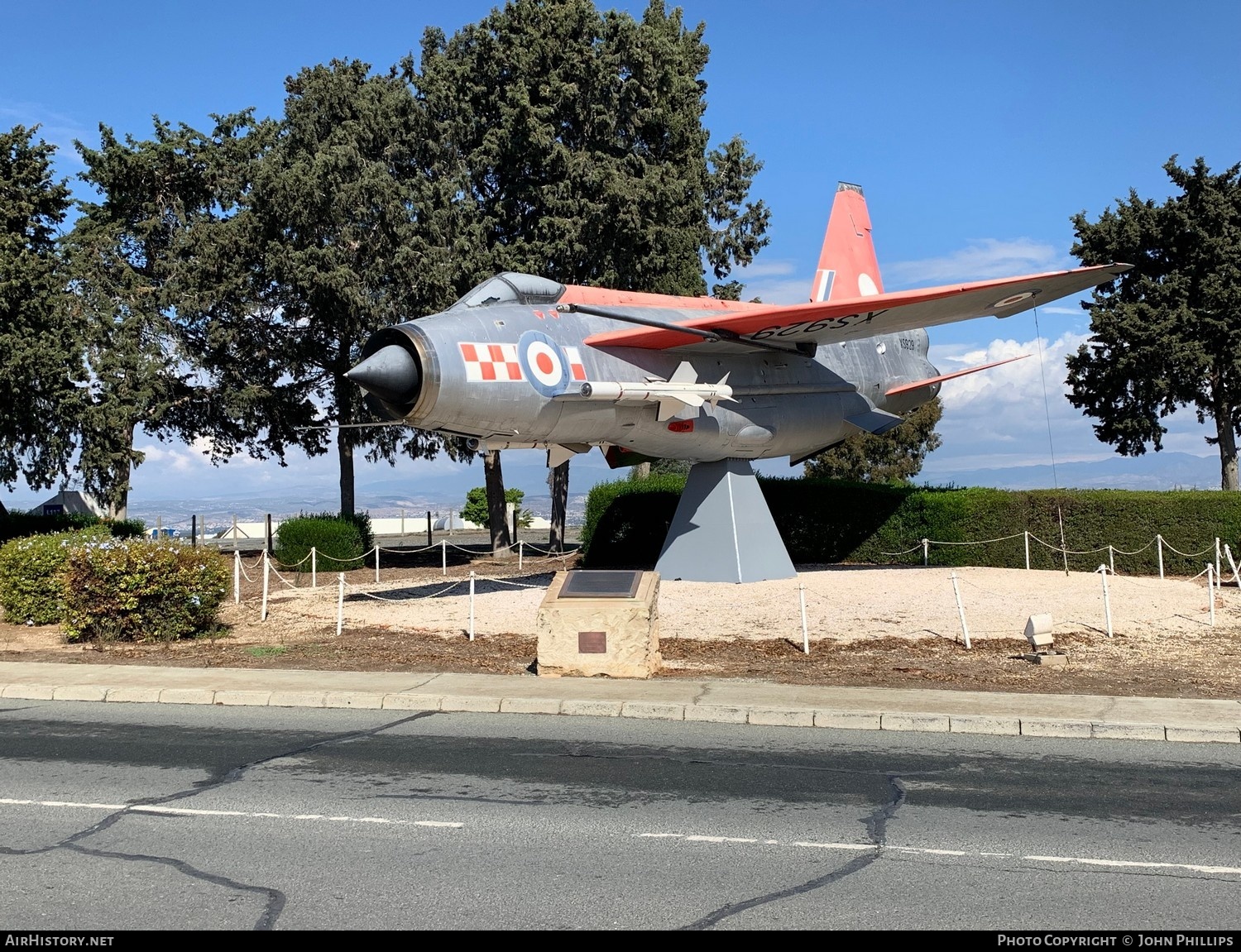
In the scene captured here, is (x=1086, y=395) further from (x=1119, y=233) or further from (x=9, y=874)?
(x=9, y=874)

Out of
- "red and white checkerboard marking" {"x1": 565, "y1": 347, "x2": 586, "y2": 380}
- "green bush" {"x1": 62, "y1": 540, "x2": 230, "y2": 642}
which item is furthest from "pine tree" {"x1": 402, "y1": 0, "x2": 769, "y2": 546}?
"green bush" {"x1": 62, "y1": 540, "x2": 230, "y2": 642}

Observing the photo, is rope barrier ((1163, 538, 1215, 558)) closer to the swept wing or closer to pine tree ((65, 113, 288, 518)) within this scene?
the swept wing

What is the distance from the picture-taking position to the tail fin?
26.9 meters

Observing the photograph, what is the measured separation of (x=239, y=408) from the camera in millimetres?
37250

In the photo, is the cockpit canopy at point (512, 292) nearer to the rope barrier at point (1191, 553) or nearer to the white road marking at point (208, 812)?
the white road marking at point (208, 812)

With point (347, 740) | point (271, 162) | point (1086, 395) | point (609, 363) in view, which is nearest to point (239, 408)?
point (271, 162)

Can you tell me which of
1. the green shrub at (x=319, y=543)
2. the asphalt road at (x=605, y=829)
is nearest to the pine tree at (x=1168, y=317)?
the green shrub at (x=319, y=543)

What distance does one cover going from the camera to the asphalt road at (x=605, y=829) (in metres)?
6.08

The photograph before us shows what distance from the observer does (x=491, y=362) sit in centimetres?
1817

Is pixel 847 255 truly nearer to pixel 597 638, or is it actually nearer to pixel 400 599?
pixel 400 599

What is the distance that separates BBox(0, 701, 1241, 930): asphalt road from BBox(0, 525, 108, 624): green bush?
9.22 m

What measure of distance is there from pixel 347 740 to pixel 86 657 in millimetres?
7451

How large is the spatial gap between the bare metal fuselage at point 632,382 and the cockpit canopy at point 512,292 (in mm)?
129
